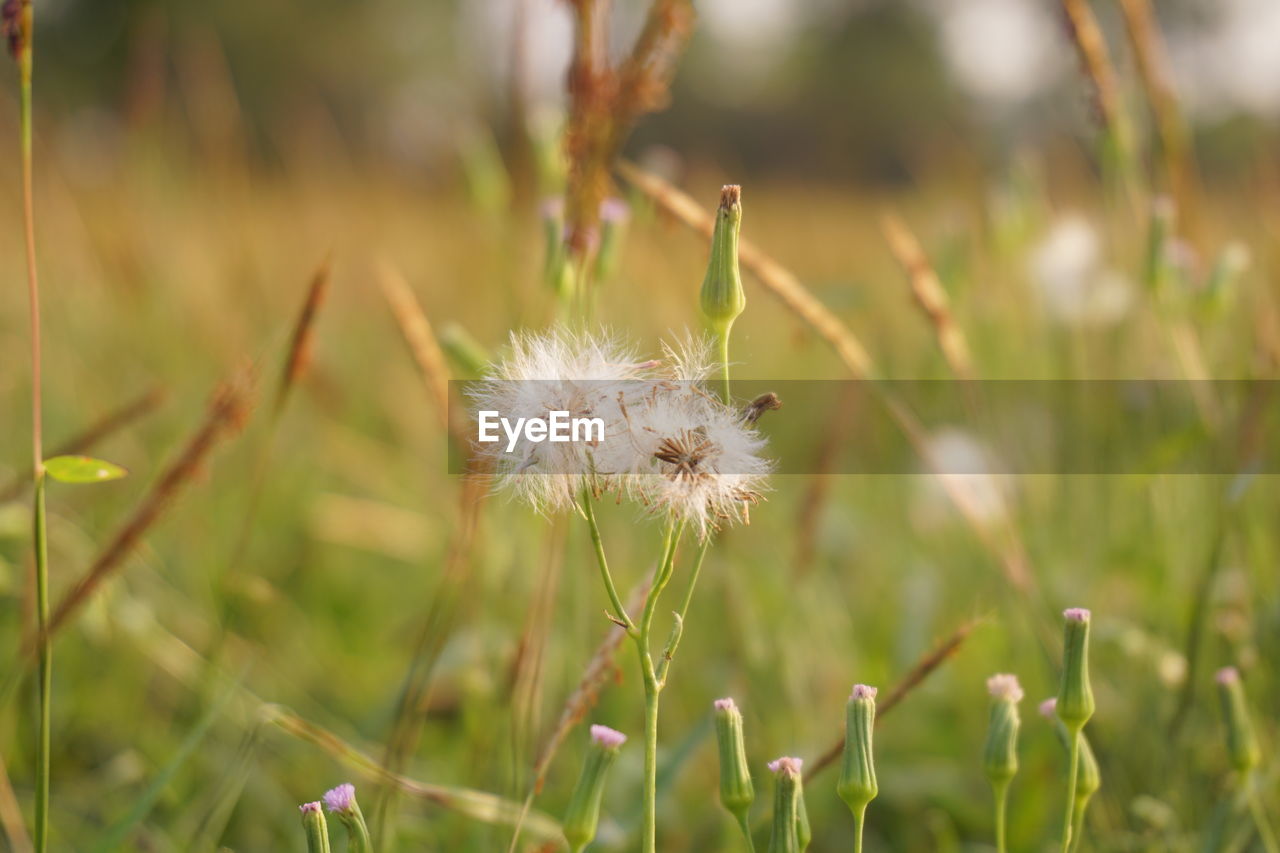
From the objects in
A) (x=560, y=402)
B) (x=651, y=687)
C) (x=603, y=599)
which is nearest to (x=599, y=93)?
(x=560, y=402)

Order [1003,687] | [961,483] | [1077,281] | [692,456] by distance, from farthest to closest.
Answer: [1077,281]
[961,483]
[1003,687]
[692,456]

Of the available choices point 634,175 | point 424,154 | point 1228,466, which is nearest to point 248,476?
point 634,175

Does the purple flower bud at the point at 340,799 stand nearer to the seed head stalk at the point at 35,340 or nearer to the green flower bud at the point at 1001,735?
the seed head stalk at the point at 35,340

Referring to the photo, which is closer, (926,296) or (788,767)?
(788,767)

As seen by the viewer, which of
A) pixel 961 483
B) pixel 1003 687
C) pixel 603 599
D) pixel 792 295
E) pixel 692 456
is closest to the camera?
pixel 692 456

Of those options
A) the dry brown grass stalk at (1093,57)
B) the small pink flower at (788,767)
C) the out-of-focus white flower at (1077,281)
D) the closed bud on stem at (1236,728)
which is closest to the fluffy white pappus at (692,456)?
the small pink flower at (788,767)

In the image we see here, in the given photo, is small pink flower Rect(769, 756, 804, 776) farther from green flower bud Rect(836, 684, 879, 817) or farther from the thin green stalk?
the thin green stalk

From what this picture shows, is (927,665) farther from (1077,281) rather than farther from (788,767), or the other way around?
(1077,281)
